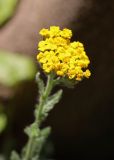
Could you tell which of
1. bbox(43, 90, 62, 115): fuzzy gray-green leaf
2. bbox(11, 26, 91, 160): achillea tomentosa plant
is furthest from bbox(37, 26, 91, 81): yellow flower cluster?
bbox(43, 90, 62, 115): fuzzy gray-green leaf

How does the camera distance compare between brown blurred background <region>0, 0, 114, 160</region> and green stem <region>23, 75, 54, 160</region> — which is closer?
green stem <region>23, 75, 54, 160</region>

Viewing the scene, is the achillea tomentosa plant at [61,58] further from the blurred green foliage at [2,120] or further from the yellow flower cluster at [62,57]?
the blurred green foliage at [2,120]

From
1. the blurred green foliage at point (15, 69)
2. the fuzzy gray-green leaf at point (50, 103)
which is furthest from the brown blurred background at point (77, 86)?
the fuzzy gray-green leaf at point (50, 103)

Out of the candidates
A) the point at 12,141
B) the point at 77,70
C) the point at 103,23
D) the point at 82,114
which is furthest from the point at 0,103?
the point at 77,70

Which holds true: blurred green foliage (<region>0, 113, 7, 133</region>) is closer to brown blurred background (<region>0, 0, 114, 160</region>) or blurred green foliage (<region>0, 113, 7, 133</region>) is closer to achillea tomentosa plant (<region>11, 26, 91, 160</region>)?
brown blurred background (<region>0, 0, 114, 160</region>)

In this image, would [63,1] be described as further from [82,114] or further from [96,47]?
[82,114]
